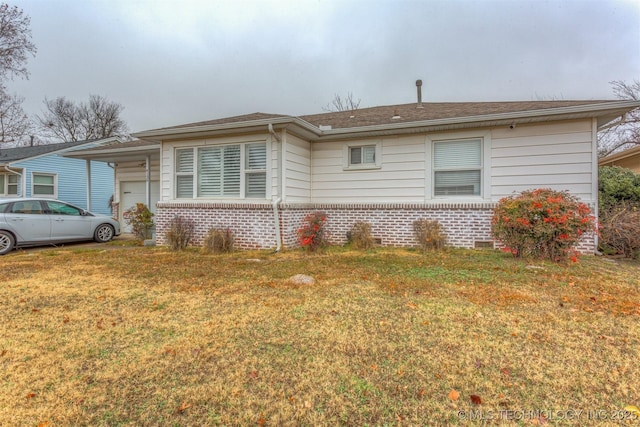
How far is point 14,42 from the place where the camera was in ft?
54.4

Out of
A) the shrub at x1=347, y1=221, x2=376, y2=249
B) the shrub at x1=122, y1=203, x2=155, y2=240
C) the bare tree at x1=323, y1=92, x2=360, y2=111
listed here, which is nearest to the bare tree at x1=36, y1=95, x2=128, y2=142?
the bare tree at x1=323, y1=92, x2=360, y2=111

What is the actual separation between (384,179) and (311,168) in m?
1.91

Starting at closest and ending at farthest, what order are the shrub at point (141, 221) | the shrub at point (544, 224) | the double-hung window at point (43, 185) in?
the shrub at point (544, 224)
the shrub at point (141, 221)
the double-hung window at point (43, 185)

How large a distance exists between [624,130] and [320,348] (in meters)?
22.5

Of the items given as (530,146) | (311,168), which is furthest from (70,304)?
(530,146)

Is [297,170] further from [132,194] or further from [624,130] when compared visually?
[624,130]

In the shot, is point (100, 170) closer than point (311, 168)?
No

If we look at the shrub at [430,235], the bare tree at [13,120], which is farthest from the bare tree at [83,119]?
the shrub at [430,235]

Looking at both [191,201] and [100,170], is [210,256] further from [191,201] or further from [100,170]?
[100,170]

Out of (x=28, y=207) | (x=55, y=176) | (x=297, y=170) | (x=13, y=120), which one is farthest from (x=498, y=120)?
(x=13, y=120)

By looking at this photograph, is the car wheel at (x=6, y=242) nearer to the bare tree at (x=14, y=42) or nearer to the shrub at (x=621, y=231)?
the shrub at (x=621, y=231)

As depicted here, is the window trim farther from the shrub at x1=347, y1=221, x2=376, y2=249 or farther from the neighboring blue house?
the neighboring blue house

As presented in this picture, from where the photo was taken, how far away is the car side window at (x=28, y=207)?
800 centimetres

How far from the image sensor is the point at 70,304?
3750 millimetres
